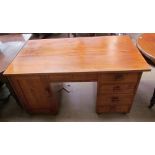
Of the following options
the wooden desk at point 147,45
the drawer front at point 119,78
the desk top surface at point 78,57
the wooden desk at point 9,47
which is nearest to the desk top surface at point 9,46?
the wooden desk at point 9,47

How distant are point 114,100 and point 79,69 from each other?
529 mm

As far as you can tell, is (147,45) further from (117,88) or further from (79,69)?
(79,69)

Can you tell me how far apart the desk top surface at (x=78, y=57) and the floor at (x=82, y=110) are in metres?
0.67

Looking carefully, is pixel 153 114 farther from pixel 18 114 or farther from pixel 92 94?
pixel 18 114

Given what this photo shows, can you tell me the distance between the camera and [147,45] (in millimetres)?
1414

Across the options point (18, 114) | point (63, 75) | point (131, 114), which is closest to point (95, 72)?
point (63, 75)

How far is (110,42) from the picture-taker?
1602mm

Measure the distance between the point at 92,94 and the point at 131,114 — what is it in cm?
53

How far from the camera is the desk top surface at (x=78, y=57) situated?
125 centimetres

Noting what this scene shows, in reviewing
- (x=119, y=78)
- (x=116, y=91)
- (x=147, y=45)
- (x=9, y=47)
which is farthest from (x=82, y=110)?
(x=9, y=47)

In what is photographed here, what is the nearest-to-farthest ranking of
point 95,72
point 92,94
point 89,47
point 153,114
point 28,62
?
point 95,72 < point 28,62 < point 89,47 < point 153,114 < point 92,94

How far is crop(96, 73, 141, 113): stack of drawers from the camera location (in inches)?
51.3

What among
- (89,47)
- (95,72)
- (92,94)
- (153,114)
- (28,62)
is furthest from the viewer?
(92,94)
